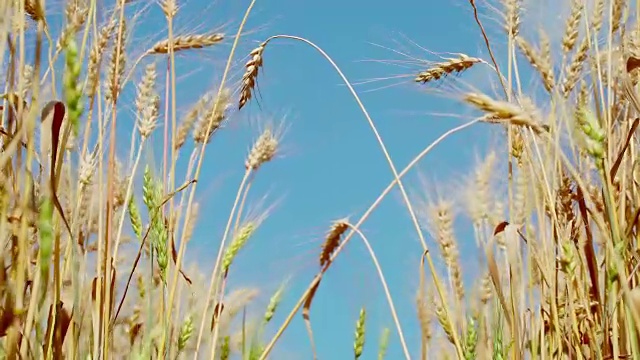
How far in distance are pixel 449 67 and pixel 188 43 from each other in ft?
1.76

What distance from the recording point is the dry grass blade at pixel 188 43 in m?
1.53

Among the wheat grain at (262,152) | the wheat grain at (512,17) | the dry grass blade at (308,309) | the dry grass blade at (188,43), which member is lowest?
the dry grass blade at (308,309)

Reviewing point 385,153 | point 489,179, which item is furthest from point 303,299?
point 489,179

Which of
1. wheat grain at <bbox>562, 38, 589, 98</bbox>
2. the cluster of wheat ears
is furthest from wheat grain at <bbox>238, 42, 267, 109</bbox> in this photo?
wheat grain at <bbox>562, 38, 589, 98</bbox>

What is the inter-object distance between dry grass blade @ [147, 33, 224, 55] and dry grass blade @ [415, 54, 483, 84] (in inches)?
17.4

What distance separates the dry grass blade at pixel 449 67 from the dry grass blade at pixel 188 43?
44cm

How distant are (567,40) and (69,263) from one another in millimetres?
1173

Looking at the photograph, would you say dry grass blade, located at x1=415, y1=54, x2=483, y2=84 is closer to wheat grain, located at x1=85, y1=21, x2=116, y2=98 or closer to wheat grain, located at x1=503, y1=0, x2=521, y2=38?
wheat grain, located at x1=503, y1=0, x2=521, y2=38

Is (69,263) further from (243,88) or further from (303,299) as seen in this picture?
(243,88)

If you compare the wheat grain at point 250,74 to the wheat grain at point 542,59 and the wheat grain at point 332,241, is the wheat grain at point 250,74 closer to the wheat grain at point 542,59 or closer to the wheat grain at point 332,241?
the wheat grain at point 332,241

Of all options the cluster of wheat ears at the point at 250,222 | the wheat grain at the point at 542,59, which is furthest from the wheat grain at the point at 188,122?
the wheat grain at the point at 542,59

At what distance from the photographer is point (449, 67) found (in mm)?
1517

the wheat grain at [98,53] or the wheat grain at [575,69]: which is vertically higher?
the wheat grain at [575,69]

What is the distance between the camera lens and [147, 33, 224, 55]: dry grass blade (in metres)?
1.53
